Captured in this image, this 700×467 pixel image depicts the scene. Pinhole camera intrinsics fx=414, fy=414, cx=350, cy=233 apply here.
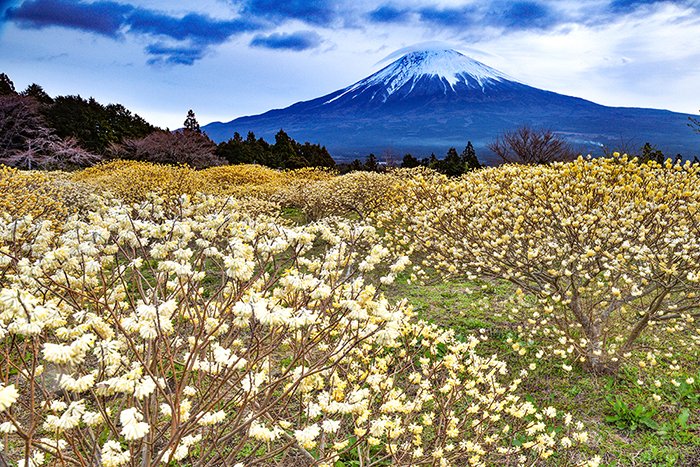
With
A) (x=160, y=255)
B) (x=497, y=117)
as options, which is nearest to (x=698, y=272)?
(x=160, y=255)

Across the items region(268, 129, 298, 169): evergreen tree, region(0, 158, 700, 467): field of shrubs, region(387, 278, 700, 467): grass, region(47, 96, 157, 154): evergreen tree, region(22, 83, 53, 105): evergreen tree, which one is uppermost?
region(22, 83, 53, 105): evergreen tree

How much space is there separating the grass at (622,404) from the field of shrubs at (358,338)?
0.08 ft

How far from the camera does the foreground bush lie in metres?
4.68

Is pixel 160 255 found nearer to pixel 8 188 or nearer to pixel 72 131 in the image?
pixel 8 188

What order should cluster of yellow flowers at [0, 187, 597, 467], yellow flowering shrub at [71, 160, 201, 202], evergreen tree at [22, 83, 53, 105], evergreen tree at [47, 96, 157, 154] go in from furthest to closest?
evergreen tree at [22, 83, 53, 105]
evergreen tree at [47, 96, 157, 154]
yellow flowering shrub at [71, 160, 201, 202]
cluster of yellow flowers at [0, 187, 597, 467]

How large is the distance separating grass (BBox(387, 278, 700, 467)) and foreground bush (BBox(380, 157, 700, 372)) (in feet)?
1.02

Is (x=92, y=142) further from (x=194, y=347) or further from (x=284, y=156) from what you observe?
(x=194, y=347)

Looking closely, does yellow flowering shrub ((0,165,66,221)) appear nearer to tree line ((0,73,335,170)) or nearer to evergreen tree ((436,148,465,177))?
tree line ((0,73,335,170))

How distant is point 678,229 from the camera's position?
15.8 ft

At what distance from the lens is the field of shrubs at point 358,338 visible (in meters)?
2.24

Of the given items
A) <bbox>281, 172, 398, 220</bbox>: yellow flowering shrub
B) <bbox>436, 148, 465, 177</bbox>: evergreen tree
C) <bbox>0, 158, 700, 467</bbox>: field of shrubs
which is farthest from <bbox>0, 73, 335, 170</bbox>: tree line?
<bbox>0, 158, 700, 467</bbox>: field of shrubs

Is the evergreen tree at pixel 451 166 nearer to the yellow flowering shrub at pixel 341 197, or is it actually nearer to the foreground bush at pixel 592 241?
the yellow flowering shrub at pixel 341 197

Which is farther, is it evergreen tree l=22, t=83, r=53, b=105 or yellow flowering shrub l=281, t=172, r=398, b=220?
evergreen tree l=22, t=83, r=53, b=105

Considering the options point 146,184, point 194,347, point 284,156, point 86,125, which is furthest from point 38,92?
point 194,347
